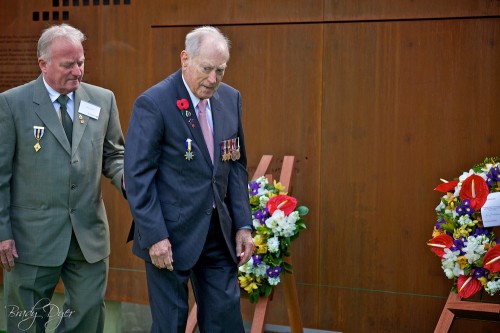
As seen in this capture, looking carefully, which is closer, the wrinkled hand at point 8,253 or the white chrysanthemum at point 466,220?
the wrinkled hand at point 8,253

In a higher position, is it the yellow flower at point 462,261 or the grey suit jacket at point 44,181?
the grey suit jacket at point 44,181

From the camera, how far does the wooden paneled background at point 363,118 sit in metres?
4.79

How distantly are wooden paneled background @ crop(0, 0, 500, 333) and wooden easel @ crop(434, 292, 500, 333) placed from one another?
0.73m

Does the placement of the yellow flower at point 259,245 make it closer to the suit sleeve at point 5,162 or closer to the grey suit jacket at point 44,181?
the grey suit jacket at point 44,181

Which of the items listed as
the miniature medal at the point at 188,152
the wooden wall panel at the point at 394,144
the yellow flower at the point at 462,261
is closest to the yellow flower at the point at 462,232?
the yellow flower at the point at 462,261

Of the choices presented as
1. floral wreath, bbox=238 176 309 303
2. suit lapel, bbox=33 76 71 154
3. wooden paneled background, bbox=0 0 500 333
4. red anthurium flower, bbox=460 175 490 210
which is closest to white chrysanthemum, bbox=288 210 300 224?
floral wreath, bbox=238 176 309 303

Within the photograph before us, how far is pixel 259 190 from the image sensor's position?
4609 millimetres

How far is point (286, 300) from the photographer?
15.4 ft

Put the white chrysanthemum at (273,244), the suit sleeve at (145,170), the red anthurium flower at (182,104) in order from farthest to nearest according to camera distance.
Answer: the white chrysanthemum at (273,244)
the red anthurium flower at (182,104)
the suit sleeve at (145,170)

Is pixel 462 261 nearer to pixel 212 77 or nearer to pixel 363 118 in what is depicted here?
pixel 363 118

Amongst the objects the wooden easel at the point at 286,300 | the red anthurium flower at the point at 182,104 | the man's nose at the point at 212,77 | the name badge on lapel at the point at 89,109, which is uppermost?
the man's nose at the point at 212,77

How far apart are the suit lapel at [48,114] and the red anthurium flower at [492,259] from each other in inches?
82.9

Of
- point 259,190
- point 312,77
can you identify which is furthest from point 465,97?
point 259,190

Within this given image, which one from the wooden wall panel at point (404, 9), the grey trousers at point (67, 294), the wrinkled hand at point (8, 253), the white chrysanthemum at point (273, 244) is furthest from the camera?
the wooden wall panel at point (404, 9)
